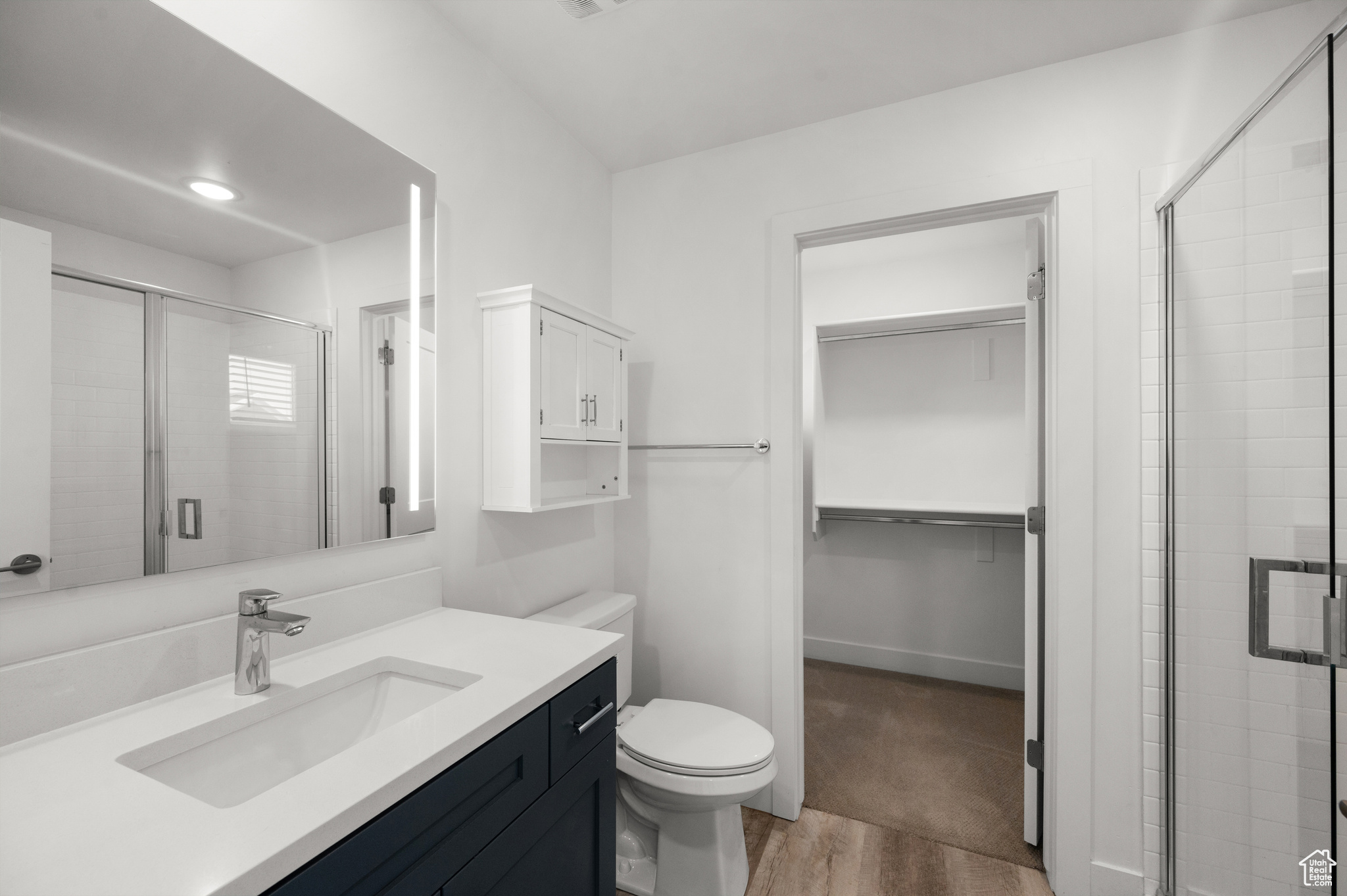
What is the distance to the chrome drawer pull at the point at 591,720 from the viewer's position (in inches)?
43.6

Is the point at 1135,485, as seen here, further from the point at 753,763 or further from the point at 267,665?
the point at 267,665

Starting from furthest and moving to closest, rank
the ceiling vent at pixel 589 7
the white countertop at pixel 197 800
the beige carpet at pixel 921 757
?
the beige carpet at pixel 921 757 → the ceiling vent at pixel 589 7 → the white countertop at pixel 197 800

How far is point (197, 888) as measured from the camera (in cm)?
53

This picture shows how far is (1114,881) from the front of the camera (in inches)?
64.2

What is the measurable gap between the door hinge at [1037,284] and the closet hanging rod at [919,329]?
113cm

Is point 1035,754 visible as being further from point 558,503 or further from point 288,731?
point 288,731

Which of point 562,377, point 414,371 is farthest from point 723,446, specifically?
point 414,371

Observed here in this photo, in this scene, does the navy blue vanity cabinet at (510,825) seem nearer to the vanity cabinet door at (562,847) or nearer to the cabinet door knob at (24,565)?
the vanity cabinet door at (562,847)

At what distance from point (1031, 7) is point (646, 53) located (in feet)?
3.39

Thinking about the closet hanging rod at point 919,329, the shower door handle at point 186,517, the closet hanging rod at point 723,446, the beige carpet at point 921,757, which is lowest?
the beige carpet at point 921,757

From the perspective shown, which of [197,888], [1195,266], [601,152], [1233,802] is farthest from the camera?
[601,152]

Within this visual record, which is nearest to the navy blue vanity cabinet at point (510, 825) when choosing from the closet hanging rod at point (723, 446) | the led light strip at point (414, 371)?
the led light strip at point (414, 371)

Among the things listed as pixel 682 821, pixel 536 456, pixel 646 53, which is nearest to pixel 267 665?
pixel 536 456

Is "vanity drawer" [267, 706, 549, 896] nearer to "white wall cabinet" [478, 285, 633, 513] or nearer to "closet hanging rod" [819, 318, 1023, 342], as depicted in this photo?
"white wall cabinet" [478, 285, 633, 513]
